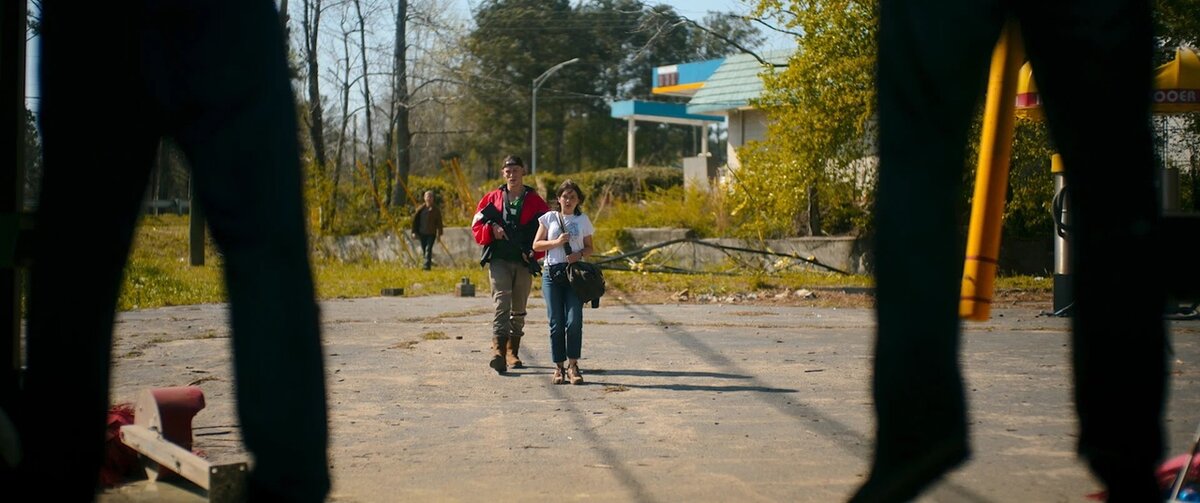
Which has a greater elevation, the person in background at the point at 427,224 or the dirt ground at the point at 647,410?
the person in background at the point at 427,224

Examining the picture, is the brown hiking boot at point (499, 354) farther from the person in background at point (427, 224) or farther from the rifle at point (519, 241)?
the person in background at point (427, 224)

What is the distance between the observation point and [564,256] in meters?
9.48

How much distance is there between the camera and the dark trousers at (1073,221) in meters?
1.49

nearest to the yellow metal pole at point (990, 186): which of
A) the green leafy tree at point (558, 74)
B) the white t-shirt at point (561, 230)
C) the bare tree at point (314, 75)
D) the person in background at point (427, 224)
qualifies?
the white t-shirt at point (561, 230)

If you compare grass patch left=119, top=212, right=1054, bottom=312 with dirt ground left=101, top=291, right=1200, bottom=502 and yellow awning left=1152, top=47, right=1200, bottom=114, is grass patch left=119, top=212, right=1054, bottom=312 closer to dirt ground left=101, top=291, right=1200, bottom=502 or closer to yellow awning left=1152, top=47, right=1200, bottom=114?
dirt ground left=101, top=291, right=1200, bottom=502

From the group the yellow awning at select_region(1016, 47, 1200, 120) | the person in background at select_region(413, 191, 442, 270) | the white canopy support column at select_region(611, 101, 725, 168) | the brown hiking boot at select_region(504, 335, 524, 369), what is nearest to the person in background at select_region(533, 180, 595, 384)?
the brown hiking boot at select_region(504, 335, 524, 369)

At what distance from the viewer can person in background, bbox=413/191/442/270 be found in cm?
2725

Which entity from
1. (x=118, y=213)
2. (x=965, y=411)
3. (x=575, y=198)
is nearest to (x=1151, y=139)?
(x=965, y=411)

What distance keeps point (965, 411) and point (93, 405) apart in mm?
1148

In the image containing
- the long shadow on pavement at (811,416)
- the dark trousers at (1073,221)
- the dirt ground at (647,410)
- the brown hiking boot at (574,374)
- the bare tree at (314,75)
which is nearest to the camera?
the dark trousers at (1073,221)

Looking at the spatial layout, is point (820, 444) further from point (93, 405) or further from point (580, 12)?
point (580, 12)

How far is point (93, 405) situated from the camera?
1.71 m

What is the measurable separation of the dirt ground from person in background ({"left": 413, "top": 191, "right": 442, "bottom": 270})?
1421 centimetres

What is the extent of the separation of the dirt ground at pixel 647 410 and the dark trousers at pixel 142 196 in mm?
241
